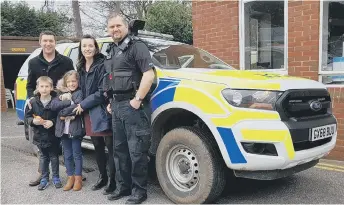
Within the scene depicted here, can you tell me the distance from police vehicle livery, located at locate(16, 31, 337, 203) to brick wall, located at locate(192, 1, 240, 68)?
3.04 m

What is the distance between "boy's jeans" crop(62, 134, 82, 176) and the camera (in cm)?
437

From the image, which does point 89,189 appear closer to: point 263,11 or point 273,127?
point 273,127

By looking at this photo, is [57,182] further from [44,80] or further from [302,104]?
[302,104]

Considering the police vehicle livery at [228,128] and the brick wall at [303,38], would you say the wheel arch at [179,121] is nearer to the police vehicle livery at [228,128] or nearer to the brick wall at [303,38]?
the police vehicle livery at [228,128]

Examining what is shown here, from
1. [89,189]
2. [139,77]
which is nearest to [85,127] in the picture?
[89,189]

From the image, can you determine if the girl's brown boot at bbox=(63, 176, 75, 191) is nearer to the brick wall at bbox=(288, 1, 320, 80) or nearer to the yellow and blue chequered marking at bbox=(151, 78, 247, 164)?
the yellow and blue chequered marking at bbox=(151, 78, 247, 164)

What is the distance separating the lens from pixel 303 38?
5848mm

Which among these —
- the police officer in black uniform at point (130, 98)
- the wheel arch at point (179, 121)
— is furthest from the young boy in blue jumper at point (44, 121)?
the wheel arch at point (179, 121)

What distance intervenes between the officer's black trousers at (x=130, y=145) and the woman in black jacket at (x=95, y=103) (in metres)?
0.25

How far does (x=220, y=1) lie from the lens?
6.90 m

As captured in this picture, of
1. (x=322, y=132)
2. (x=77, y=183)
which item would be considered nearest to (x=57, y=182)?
(x=77, y=183)

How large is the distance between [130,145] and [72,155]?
1.19m

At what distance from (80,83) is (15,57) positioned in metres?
14.4

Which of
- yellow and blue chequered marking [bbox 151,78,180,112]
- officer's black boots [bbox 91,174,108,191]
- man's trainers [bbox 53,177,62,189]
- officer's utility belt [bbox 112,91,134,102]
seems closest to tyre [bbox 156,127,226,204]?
yellow and blue chequered marking [bbox 151,78,180,112]
